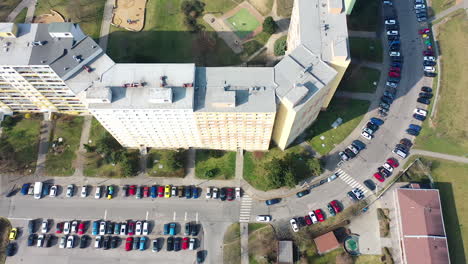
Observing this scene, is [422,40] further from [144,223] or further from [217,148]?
[144,223]

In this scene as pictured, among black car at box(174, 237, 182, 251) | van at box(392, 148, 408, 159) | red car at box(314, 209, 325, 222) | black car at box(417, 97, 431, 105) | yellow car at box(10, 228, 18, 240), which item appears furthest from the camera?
black car at box(417, 97, 431, 105)

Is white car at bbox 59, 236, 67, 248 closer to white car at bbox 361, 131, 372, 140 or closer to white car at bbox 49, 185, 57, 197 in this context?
white car at bbox 49, 185, 57, 197

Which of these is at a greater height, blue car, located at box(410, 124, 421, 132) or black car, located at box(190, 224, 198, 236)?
blue car, located at box(410, 124, 421, 132)

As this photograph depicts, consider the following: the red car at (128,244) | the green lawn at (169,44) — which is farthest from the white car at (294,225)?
the green lawn at (169,44)

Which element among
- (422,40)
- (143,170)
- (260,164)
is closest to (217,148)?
(260,164)

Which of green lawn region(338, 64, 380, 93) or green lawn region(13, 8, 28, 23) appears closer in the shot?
green lawn region(338, 64, 380, 93)

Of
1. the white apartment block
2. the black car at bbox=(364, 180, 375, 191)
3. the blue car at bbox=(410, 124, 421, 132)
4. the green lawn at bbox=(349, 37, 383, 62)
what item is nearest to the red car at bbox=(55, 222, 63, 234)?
the white apartment block

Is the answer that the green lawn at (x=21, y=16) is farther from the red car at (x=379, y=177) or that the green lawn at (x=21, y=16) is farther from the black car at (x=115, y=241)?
the red car at (x=379, y=177)

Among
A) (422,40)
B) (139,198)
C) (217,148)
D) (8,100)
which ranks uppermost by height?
(422,40)
